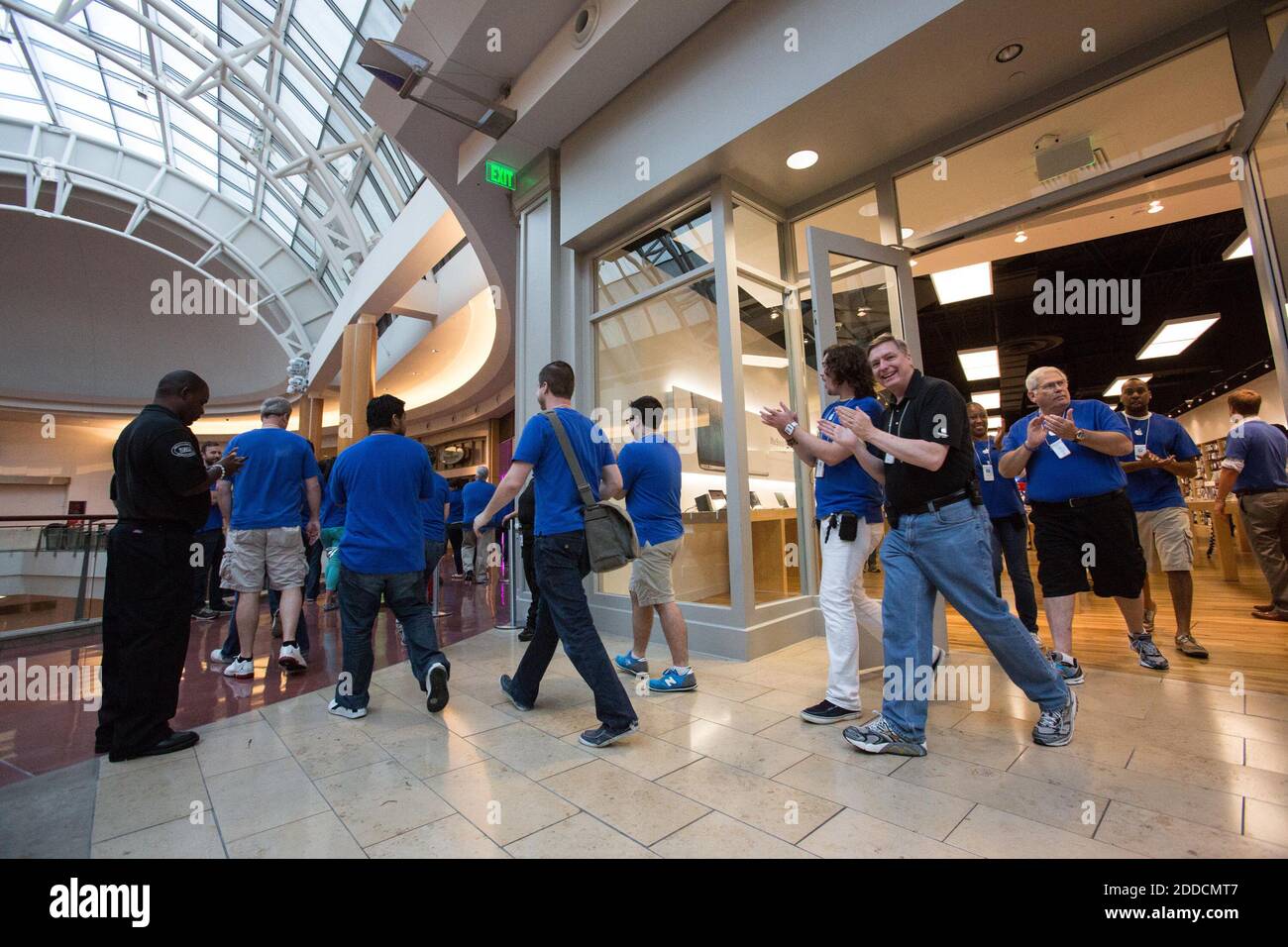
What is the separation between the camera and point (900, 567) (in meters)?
2.29

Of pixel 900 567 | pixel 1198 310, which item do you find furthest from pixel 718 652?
pixel 1198 310

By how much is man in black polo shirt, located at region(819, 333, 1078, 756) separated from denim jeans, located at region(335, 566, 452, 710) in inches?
84.1

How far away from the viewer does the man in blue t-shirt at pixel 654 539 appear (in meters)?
3.21

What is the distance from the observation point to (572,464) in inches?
102

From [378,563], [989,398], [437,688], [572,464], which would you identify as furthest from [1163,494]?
[989,398]

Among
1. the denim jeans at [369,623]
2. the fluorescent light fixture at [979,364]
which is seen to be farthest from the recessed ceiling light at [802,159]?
the fluorescent light fixture at [979,364]

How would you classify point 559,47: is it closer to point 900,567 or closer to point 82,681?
point 900,567

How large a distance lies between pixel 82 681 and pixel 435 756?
3.23 m

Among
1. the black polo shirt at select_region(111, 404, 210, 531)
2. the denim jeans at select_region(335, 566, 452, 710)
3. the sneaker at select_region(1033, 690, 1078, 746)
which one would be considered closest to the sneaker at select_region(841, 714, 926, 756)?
the sneaker at select_region(1033, 690, 1078, 746)

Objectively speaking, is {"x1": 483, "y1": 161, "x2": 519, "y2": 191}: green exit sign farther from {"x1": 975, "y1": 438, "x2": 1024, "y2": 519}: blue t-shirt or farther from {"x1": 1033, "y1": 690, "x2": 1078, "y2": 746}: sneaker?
{"x1": 1033, "y1": 690, "x2": 1078, "y2": 746}: sneaker

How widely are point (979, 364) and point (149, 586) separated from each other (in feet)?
39.6

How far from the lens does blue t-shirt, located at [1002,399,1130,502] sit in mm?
2984

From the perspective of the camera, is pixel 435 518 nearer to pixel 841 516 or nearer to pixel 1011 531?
pixel 841 516

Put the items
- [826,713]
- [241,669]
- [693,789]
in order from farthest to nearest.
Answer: [241,669], [826,713], [693,789]
